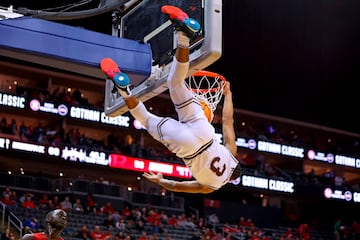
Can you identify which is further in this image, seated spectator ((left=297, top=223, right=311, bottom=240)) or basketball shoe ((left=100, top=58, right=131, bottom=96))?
→ seated spectator ((left=297, top=223, right=311, bottom=240))

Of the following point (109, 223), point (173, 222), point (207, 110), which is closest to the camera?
point (207, 110)

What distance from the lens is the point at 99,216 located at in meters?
25.5

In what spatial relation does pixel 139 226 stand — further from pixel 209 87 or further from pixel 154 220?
pixel 209 87

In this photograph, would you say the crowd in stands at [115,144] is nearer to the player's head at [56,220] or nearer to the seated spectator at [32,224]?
the seated spectator at [32,224]

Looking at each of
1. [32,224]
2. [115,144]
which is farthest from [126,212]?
[32,224]

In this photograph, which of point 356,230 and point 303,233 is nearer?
point 303,233

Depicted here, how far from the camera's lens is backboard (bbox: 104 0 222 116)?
8.02 metres

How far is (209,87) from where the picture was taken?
9461mm

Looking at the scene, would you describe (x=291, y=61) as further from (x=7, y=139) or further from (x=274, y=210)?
(x=7, y=139)

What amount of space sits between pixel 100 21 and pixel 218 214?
516 inches

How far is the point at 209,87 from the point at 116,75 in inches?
71.9

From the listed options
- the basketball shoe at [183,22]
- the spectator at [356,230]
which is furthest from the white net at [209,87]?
the spectator at [356,230]

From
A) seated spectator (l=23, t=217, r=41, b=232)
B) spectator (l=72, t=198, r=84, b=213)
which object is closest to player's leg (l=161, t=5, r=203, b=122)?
seated spectator (l=23, t=217, r=41, b=232)

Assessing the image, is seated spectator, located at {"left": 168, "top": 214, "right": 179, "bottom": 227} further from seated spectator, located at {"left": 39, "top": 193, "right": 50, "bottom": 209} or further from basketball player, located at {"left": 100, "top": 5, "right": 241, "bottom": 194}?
basketball player, located at {"left": 100, "top": 5, "right": 241, "bottom": 194}
